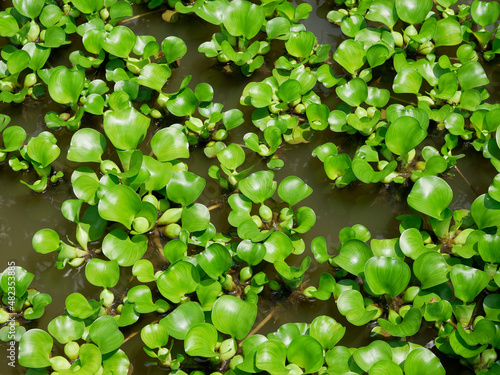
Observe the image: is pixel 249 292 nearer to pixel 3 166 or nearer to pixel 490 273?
pixel 490 273

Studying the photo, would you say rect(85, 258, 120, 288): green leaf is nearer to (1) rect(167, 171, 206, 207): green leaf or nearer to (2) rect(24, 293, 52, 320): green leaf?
(2) rect(24, 293, 52, 320): green leaf

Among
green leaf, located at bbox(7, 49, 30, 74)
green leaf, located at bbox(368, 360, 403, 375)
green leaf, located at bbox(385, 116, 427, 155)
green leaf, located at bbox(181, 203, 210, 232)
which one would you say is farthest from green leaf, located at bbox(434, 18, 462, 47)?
green leaf, located at bbox(7, 49, 30, 74)

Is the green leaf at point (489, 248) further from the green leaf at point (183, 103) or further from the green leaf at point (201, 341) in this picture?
the green leaf at point (183, 103)

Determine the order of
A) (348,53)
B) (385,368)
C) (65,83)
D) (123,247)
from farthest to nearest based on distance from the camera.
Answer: (348,53), (65,83), (123,247), (385,368)

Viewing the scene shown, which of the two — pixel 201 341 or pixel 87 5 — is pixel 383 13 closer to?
pixel 87 5

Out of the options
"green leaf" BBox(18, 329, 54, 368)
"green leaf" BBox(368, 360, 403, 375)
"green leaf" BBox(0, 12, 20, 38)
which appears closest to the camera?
"green leaf" BBox(368, 360, 403, 375)

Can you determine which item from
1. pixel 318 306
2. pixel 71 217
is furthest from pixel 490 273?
pixel 71 217

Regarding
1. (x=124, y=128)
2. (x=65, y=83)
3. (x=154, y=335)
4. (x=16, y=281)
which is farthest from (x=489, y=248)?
(x=65, y=83)
